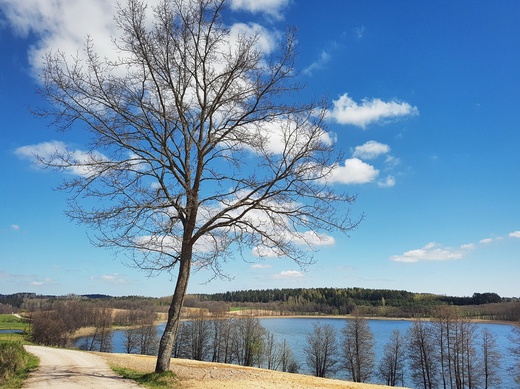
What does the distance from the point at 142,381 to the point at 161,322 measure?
123m

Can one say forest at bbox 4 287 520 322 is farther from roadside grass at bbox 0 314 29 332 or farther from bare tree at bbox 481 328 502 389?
bare tree at bbox 481 328 502 389

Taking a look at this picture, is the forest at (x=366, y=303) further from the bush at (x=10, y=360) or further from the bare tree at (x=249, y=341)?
the bush at (x=10, y=360)

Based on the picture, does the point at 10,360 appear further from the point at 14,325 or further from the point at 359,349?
the point at 14,325

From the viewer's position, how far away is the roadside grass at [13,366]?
33.9 ft

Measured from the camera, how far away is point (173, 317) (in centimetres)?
1097

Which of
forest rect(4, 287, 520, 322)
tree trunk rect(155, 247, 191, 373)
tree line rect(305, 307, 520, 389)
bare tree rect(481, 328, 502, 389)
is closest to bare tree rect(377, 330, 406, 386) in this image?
tree line rect(305, 307, 520, 389)

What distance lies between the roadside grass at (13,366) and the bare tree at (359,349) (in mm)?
37857

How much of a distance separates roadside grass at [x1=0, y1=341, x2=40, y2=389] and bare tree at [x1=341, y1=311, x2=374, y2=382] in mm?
37857

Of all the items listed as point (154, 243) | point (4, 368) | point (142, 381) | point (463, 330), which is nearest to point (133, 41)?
point (154, 243)

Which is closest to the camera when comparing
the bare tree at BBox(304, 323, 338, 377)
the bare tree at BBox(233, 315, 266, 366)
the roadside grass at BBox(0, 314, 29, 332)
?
the bare tree at BBox(304, 323, 338, 377)

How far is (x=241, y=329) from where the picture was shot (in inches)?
2242

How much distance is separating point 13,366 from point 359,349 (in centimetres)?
4005

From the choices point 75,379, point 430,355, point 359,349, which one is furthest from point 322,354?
point 75,379

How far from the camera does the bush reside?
1135 centimetres
